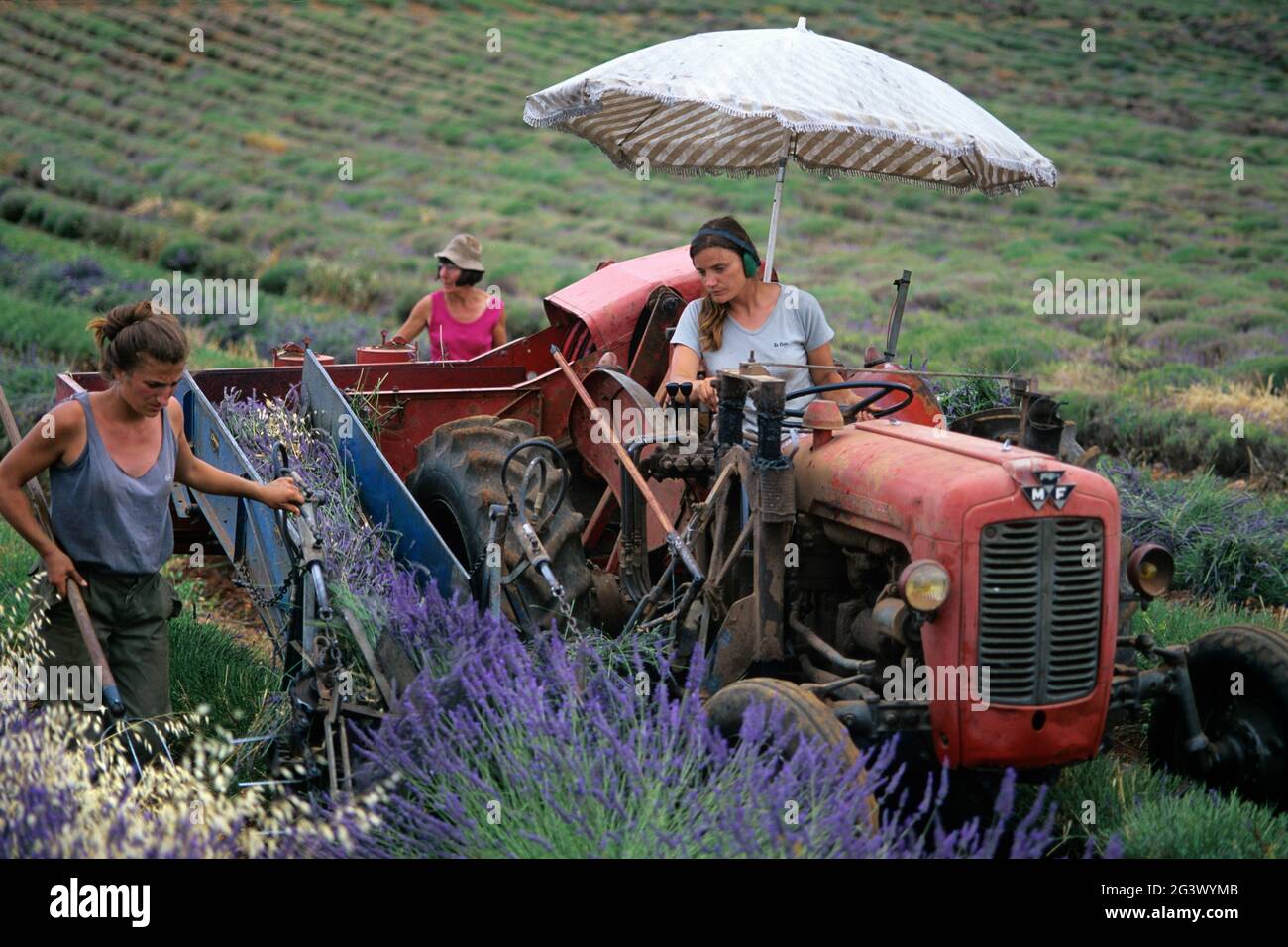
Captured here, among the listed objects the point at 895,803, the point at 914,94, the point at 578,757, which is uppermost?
the point at 914,94

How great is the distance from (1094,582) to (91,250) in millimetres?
17343

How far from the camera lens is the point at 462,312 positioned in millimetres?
9445

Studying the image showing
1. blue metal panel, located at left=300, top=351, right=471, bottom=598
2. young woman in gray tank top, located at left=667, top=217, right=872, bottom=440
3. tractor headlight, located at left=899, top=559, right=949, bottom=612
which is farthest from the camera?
young woman in gray tank top, located at left=667, top=217, right=872, bottom=440

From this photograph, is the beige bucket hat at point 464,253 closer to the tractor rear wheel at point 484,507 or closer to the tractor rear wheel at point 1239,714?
the tractor rear wheel at point 484,507

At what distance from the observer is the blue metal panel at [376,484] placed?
5.31 m

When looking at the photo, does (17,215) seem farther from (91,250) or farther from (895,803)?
(895,803)

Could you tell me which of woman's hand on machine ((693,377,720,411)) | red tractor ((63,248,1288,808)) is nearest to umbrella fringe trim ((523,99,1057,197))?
red tractor ((63,248,1288,808))

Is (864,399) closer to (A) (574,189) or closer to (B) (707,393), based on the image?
(B) (707,393)

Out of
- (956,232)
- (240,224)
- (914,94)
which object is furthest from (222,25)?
(914,94)

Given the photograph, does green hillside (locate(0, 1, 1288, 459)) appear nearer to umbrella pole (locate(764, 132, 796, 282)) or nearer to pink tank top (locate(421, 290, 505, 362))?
pink tank top (locate(421, 290, 505, 362))

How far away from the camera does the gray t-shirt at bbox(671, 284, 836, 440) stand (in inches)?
225

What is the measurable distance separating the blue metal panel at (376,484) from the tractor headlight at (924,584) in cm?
171

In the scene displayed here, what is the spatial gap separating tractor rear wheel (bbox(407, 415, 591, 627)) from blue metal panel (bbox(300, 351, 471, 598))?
20 centimetres
